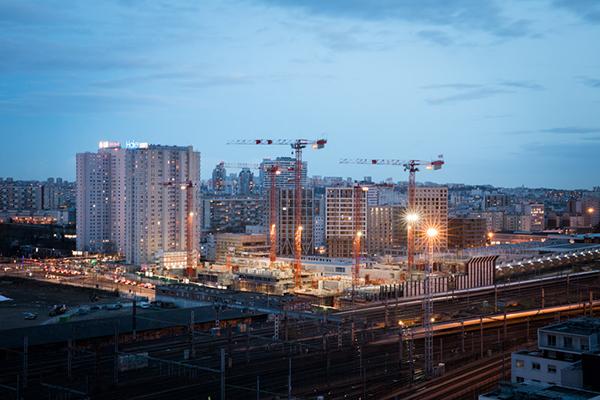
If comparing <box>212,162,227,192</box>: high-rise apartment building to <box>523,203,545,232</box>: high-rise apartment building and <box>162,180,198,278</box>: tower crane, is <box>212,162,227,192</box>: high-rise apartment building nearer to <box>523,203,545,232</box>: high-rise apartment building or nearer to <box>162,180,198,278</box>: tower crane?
<box>523,203,545,232</box>: high-rise apartment building

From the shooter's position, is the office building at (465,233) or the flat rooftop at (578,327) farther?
the office building at (465,233)

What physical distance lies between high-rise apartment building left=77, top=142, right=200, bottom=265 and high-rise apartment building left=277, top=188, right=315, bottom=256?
4.39m

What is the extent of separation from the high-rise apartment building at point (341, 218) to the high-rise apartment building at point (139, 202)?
20.9ft

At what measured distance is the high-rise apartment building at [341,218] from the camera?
3327cm

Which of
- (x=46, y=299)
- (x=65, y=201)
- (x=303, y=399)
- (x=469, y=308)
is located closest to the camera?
(x=303, y=399)

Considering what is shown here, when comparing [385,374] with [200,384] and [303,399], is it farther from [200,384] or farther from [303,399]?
[200,384]

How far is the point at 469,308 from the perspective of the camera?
1593 centimetres

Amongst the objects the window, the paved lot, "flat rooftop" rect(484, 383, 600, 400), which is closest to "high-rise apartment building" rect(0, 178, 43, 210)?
the paved lot

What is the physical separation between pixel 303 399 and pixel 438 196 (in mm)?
28661

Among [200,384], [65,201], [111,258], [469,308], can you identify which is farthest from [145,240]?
[65,201]

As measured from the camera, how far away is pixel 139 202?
29.0 metres

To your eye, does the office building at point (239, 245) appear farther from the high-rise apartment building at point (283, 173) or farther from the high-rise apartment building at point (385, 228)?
the high-rise apartment building at point (283, 173)

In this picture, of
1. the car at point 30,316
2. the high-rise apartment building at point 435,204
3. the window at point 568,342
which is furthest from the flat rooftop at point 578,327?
the high-rise apartment building at point 435,204

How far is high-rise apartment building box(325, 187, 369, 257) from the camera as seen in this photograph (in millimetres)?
33272
